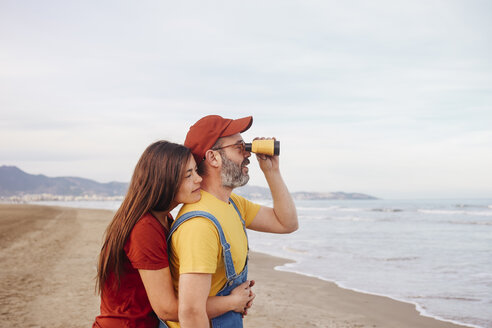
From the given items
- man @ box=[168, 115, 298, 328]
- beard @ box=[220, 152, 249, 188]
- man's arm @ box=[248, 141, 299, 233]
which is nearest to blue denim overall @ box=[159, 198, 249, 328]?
man @ box=[168, 115, 298, 328]

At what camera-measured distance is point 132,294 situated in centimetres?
227

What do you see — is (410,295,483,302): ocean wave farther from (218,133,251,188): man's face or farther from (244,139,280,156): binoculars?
(218,133,251,188): man's face

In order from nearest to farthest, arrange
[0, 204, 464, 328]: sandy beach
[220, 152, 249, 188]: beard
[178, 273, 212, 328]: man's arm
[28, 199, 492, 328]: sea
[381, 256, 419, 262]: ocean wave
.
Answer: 1. [178, 273, 212, 328]: man's arm
2. [220, 152, 249, 188]: beard
3. [0, 204, 464, 328]: sandy beach
4. [28, 199, 492, 328]: sea
5. [381, 256, 419, 262]: ocean wave

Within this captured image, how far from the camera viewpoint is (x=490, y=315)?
6227mm

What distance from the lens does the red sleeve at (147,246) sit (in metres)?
2.04

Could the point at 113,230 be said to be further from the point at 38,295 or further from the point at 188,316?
the point at 38,295

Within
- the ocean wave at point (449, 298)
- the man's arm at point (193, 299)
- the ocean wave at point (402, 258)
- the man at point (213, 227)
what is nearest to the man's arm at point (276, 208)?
the man at point (213, 227)

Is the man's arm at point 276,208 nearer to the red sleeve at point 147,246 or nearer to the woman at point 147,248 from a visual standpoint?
the woman at point 147,248

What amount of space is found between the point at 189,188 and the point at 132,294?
0.62 m

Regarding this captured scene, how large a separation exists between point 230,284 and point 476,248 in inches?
513

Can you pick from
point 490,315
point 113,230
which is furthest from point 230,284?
point 490,315

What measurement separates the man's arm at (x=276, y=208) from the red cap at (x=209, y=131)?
14.5 inches

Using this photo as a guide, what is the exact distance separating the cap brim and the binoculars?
10cm

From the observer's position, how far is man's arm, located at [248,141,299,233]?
283 centimetres
